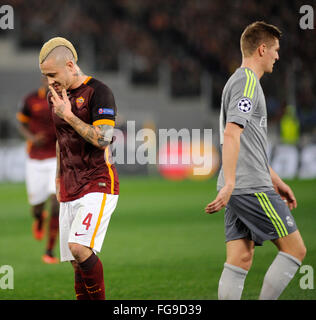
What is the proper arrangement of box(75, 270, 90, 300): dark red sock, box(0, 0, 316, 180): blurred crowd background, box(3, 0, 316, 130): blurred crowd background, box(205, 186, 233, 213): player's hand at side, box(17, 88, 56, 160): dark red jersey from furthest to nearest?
box(0, 0, 316, 180): blurred crowd background
box(3, 0, 316, 130): blurred crowd background
box(17, 88, 56, 160): dark red jersey
box(75, 270, 90, 300): dark red sock
box(205, 186, 233, 213): player's hand at side

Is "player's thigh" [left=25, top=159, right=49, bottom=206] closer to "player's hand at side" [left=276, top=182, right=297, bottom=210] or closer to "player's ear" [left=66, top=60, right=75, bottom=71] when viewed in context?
"player's ear" [left=66, top=60, right=75, bottom=71]

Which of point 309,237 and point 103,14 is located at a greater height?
point 103,14

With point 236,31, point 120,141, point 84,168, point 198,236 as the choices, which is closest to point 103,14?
point 236,31

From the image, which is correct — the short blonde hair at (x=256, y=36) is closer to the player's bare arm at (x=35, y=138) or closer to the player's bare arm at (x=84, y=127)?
the player's bare arm at (x=84, y=127)

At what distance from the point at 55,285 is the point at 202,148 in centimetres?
1472

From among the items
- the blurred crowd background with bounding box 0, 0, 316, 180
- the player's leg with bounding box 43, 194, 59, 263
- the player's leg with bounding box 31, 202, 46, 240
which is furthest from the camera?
the blurred crowd background with bounding box 0, 0, 316, 180

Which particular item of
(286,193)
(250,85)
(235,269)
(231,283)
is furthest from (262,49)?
(231,283)

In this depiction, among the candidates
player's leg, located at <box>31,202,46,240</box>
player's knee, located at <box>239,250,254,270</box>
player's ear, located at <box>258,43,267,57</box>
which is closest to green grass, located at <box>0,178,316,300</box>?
player's leg, located at <box>31,202,46,240</box>

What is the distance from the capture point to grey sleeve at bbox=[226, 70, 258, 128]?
4.76 meters

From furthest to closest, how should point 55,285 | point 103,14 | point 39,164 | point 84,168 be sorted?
point 103,14, point 39,164, point 55,285, point 84,168

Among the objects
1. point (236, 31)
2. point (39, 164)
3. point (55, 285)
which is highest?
point (236, 31)

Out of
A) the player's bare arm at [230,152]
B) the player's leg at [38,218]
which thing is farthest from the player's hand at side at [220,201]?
the player's leg at [38,218]
